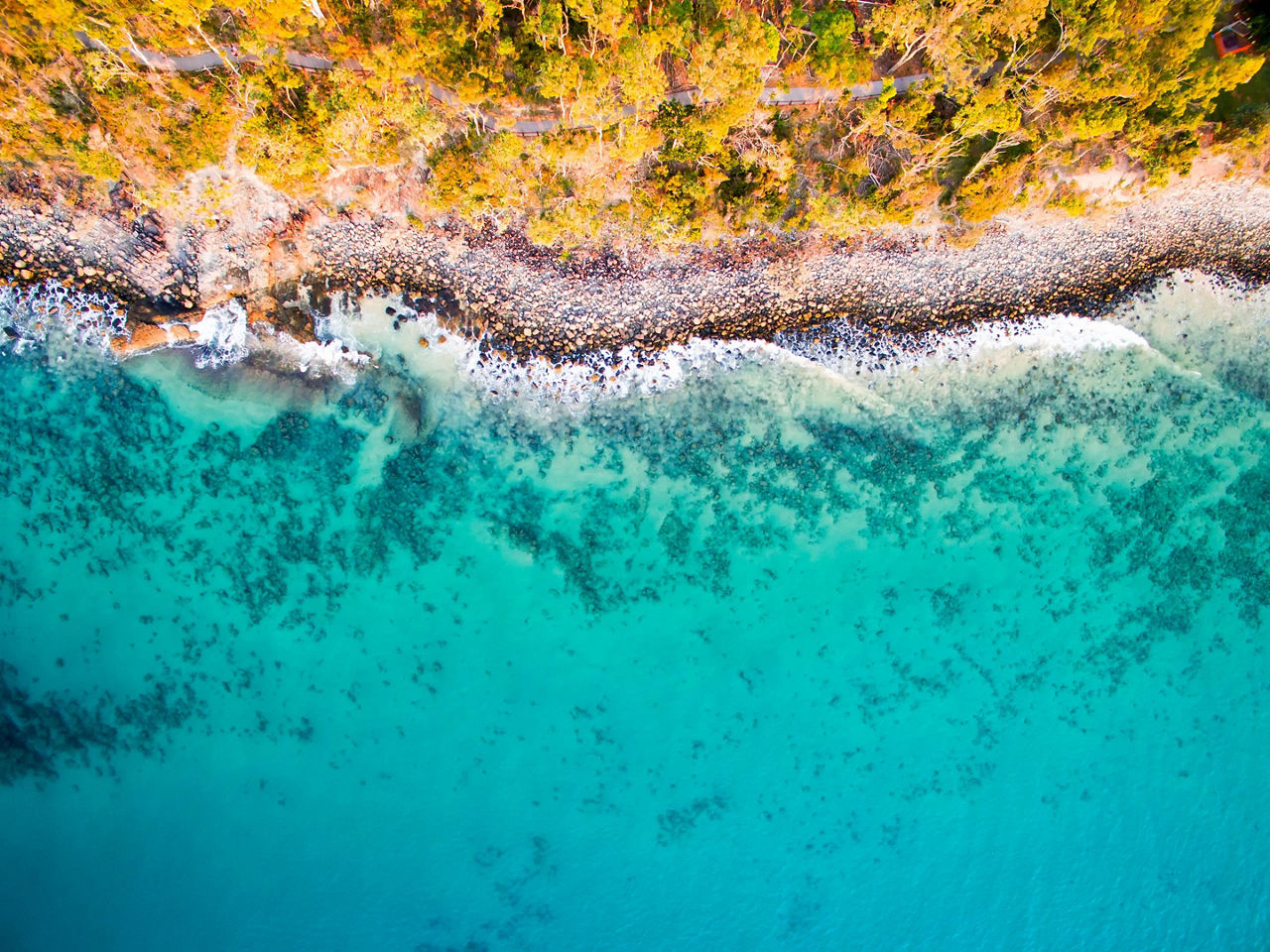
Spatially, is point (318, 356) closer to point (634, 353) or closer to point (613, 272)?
point (613, 272)

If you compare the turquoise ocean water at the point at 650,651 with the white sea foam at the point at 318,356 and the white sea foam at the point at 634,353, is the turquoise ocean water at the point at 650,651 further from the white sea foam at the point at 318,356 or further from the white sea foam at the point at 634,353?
the white sea foam at the point at 318,356

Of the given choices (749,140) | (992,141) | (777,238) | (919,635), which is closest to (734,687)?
(919,635)

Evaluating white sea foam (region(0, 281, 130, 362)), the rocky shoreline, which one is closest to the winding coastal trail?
the rocky shoreline

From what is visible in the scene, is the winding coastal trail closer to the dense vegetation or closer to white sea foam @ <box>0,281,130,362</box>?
the dense vegetation

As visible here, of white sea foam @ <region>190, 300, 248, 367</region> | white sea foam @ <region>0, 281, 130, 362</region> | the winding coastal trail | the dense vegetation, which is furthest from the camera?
white sea foam @ <region>190, 300, 248, 367</region>

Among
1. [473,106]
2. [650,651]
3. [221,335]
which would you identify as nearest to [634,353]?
[473,106]
